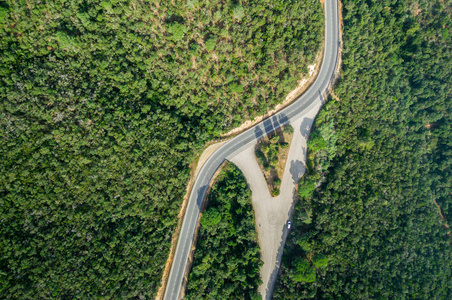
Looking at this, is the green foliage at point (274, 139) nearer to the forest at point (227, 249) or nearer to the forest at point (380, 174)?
the forest at point (380, 174)

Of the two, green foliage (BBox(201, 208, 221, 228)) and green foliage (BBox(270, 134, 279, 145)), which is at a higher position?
green foliage (BBox(270, 134, 279, 145))

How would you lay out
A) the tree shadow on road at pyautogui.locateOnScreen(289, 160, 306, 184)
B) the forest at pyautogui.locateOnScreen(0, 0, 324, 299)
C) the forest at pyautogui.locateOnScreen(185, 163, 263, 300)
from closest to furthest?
the forest at pyautogui.locateOnScreen(0, 0, 324, 299)
the forest at pyautogui.locateOnScreen(185, 163, 263, 300)
the tree shadow on road at pyautogui.locateOnScreen(289, 160, 306, 184)

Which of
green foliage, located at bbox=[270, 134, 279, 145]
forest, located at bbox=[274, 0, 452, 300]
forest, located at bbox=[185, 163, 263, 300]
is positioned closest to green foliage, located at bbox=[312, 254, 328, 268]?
forest, located at bbox=[274, 0, 452, 300]

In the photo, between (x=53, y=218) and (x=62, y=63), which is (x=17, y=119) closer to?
(x=62, y=63)

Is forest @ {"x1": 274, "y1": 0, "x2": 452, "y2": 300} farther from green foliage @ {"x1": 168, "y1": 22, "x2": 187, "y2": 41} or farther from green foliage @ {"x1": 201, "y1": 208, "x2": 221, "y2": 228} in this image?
green foliage @ {"x1": 168, "y1": 22, "x2": 187, "y2": 41}


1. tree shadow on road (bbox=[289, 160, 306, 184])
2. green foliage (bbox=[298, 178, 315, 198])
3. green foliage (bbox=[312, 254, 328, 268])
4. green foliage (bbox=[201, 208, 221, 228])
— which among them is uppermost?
tree shadow on road (bbox=[289, 160, 306, 184])

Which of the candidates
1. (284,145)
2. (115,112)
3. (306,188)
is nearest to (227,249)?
(306,188)
